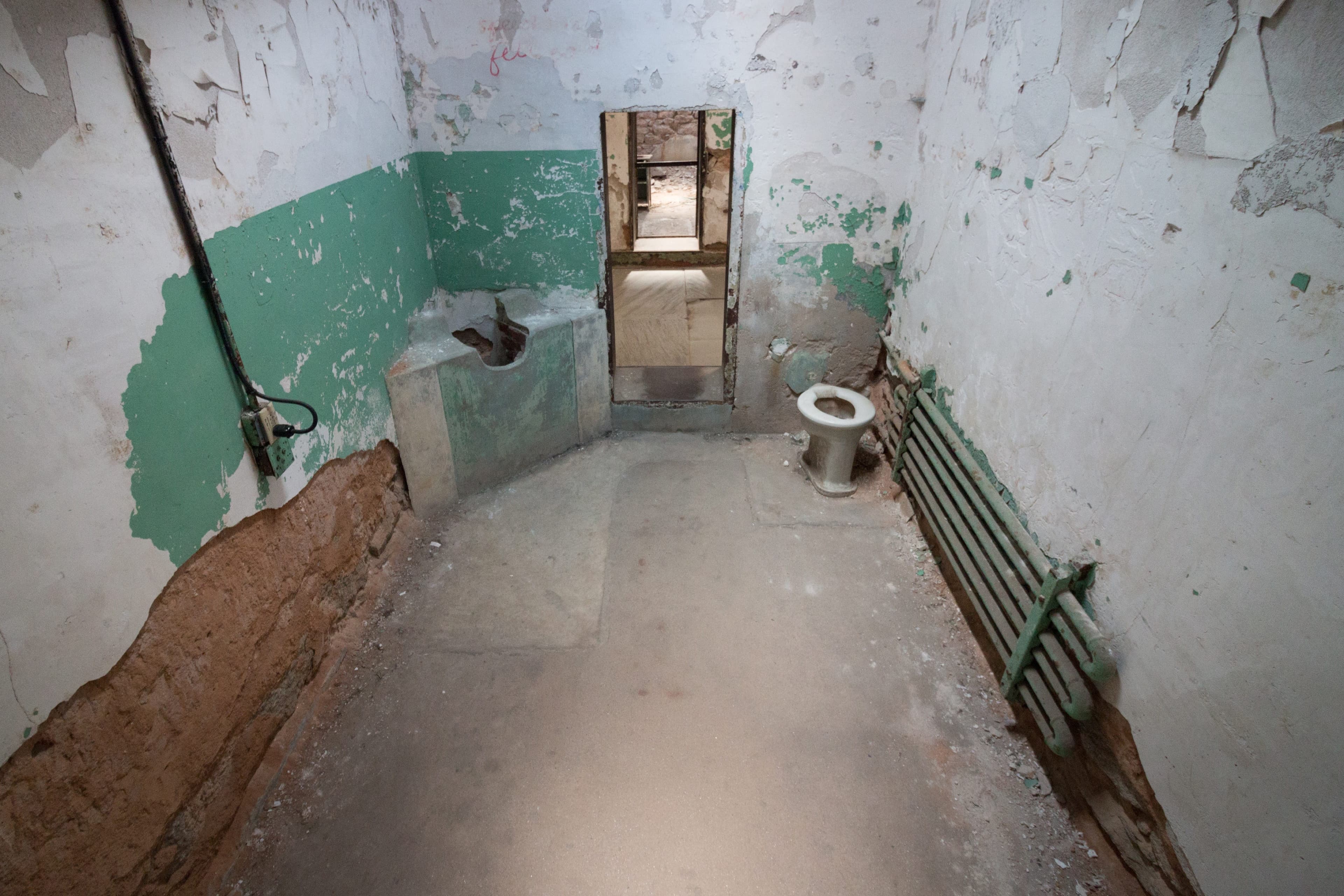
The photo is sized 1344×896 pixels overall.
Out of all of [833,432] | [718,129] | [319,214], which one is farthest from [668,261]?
[319,214]

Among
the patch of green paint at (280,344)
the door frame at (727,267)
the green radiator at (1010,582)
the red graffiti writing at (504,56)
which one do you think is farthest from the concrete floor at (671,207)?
the green radiator at (1010,582)

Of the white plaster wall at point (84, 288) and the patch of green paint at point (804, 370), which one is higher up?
the white plaster wall at point (84, 288)

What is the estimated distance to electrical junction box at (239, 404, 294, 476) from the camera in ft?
5.76

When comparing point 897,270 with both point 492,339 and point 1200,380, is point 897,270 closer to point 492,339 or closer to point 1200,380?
point 1200,380

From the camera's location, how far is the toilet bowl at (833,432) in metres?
3.12

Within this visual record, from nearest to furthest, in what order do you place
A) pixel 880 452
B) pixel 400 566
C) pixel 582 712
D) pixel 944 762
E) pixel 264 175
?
pixel 264 175 → pixel 944 762 → pixel 582 712 → pixel 400 566 → pixel 880 452

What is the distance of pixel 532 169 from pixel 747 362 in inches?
62.1

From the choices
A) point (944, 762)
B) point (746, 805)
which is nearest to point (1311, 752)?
point (944, 762)

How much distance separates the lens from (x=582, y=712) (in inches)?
84.6

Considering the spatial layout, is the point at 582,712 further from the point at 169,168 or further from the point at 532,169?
the point at 532,169

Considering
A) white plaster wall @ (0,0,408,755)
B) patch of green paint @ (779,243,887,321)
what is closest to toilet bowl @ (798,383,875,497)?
patch of green paint @ (779,243,887,321)

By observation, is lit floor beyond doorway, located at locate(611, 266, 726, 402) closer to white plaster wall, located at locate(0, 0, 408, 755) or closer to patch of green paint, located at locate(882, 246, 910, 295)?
patch of green paint, located at locate(882, 246, 910, 295)

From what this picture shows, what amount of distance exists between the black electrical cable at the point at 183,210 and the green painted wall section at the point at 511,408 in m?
1.14

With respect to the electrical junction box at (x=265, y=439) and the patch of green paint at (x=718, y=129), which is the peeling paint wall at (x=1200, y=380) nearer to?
the electrical junction box at (x=265, y=439)
